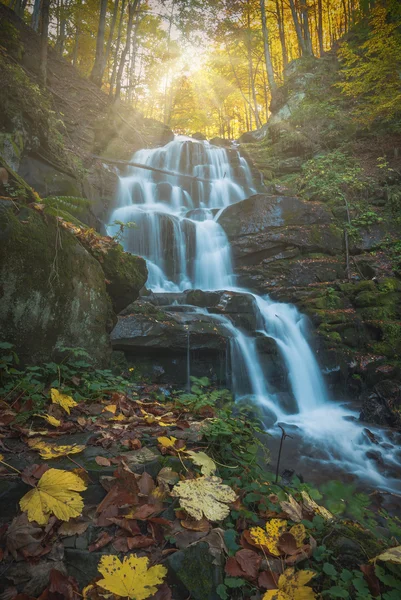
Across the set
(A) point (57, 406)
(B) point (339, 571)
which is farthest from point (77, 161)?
(B) point (339, 571)

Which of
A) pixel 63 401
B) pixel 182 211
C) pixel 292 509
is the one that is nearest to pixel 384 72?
pixel 182 211

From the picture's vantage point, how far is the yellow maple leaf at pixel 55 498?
4.56 feet

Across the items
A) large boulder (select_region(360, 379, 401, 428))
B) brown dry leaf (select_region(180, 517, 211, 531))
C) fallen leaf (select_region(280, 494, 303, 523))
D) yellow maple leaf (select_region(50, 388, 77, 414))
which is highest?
yellow maple leaf (select_region(50, 388, 77, 414))

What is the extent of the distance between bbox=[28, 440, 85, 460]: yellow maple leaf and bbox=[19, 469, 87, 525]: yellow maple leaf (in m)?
0.25

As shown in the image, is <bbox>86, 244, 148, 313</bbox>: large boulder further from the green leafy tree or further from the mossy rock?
the green leafy tree

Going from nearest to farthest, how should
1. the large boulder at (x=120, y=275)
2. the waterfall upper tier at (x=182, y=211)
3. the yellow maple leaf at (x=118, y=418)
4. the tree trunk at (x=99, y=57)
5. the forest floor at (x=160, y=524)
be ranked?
the forest floor at (x=160, y=524), the yellow maple leaf at (x=118, y=418), the large boulder at (x=120, y=275), the waterfall upper tier at (x=182, y=211), the tree trunk at (x=99, y=57)

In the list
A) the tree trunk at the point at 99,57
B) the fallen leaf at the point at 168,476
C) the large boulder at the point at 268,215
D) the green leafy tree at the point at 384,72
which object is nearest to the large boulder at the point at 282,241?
the large boulder at the point at 268,215

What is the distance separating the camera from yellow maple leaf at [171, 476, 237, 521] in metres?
1.56

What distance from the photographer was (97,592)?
1207 millimetres

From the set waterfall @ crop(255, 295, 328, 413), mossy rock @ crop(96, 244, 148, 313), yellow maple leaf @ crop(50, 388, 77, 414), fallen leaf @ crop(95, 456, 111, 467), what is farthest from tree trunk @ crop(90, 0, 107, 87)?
fallen leaf @ crop(95, 456, 111, 467)

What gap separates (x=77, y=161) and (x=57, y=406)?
10.4m

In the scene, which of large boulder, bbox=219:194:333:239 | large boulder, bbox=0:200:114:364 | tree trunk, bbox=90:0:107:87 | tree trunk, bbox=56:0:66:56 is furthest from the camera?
tree trunk, bbox=56:0:66:56

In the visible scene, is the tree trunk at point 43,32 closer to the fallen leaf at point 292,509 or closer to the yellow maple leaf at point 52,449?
the yellow maple leaf at point 52,449

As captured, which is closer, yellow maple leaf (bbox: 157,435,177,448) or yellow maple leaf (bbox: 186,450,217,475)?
yellow maple leaf (bbox: 186,450,217,475)
